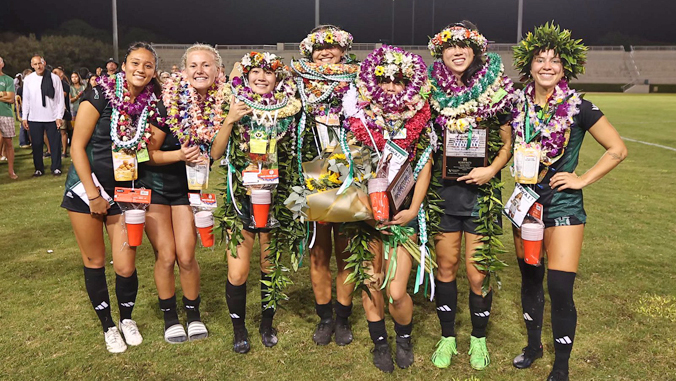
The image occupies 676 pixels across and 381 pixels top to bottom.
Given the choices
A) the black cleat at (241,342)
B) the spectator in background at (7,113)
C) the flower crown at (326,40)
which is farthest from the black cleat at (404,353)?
the spectator in background at (7,113)

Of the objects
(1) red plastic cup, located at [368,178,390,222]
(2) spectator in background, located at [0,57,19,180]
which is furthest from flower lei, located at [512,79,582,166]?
(2) spectator in background, located at [0,57,19,180]

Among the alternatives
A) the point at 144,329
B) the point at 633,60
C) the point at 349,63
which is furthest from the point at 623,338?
the point at 633,60

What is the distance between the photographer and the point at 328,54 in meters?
3.79

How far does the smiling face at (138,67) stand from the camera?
3.61 metres

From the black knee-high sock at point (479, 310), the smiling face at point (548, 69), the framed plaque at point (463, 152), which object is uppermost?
the smiling face at point (548, 69)

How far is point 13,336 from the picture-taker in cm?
419

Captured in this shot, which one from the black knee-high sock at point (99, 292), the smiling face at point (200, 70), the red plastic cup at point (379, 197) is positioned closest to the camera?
the red plastic cup at point (379, 197)

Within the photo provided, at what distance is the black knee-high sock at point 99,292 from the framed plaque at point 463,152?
2548 mm

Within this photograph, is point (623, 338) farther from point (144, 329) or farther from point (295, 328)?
point (144, 329)

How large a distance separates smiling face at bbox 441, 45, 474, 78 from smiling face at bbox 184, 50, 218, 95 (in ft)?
5.10

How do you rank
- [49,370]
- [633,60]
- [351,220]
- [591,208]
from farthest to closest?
[633,60], [591,208], [49,370], [351,220]

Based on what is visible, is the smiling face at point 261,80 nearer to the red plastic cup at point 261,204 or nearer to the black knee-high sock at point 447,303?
the red plastic cup at point 261,204

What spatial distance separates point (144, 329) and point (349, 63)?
2.58m

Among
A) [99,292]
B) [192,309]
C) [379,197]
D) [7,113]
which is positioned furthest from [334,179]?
[7,113]
